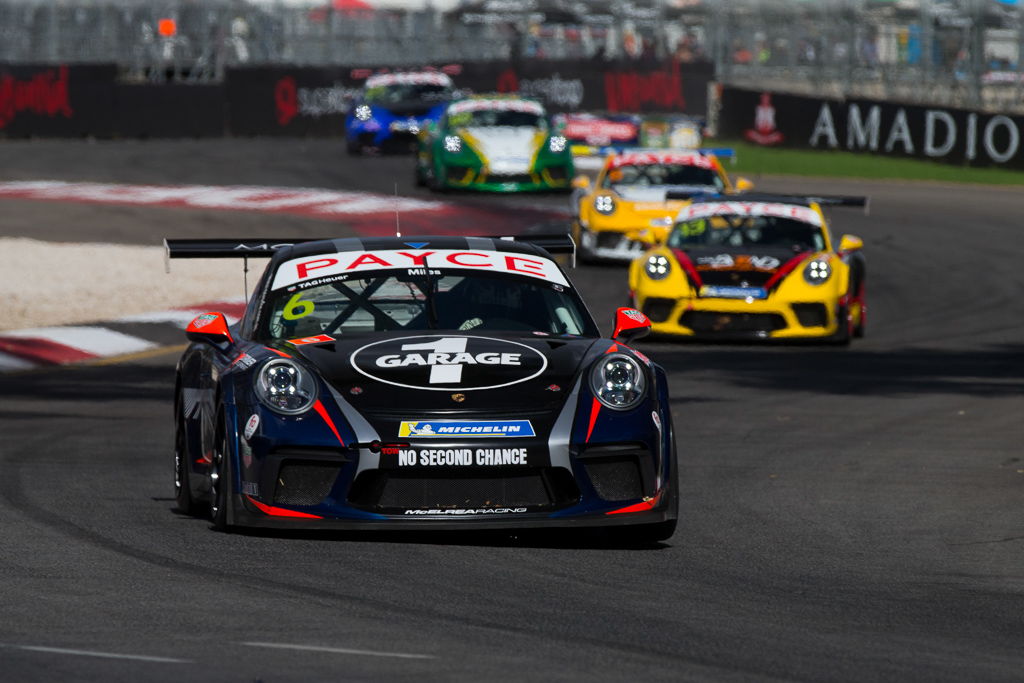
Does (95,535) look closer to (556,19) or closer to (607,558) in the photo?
(607,558)

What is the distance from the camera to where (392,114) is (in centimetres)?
3678

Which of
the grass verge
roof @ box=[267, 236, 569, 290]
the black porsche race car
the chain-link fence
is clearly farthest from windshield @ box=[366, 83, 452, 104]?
the black porsche race car

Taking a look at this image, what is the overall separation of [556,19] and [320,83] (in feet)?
34.3

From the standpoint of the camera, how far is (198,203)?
27828 mm

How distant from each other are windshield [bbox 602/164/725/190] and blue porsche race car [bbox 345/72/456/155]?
546 inches

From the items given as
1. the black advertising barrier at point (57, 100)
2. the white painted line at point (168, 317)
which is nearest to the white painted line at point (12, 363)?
the white painted line at point (168, 317)

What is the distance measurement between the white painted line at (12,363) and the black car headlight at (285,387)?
754 centimetres

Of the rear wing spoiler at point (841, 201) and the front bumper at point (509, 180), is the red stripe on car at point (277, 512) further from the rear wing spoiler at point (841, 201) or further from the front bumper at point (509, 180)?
the front bumper at point (509, 180)

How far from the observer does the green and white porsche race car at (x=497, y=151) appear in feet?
96.1

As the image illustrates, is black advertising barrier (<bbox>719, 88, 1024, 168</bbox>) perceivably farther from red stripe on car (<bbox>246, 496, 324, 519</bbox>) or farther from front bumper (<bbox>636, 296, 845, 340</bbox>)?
red stripe on car (<bbox>246, 496, 324, 519</bbox>)

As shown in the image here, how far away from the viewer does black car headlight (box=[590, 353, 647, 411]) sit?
7.83 metres

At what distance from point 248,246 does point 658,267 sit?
7728 millimetres

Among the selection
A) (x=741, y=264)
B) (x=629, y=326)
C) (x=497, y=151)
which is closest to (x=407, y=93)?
(x=497, y=151)

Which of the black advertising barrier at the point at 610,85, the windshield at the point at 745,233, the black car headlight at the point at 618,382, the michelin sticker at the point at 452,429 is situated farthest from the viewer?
the black advertising barrier at the point at 610,85
